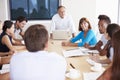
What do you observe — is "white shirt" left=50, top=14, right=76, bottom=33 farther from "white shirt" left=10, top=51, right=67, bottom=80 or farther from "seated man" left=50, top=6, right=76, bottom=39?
"white shirt" left=10, top=51, right=67, bottom=80

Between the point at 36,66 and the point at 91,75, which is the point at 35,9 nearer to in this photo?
the point at 91,75

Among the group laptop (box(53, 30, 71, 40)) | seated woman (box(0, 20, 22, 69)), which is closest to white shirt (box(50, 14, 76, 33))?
laptop (box(53, 30, 71, 40))

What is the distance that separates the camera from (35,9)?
598 centimetres

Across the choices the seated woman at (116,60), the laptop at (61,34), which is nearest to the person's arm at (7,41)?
the laptop at (61,34)

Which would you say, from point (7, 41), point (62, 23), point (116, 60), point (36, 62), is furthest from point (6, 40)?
point (116, 60)

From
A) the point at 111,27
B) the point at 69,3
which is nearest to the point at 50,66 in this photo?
the point at 111,27

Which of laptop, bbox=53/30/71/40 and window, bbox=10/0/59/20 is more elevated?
window, bbox=10/0/59/20

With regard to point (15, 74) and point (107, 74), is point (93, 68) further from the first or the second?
point (15, 74)

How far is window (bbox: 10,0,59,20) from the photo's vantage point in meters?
5.89

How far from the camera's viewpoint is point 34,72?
151 centimetres

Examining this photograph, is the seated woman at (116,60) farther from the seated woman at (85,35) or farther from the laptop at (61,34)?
the laptop at (61,34)

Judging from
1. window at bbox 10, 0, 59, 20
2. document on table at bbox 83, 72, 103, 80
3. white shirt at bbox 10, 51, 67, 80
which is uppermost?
window at bbox 10, 0, 59, 20

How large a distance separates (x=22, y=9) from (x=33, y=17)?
38 cm

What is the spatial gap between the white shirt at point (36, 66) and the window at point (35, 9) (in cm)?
444
